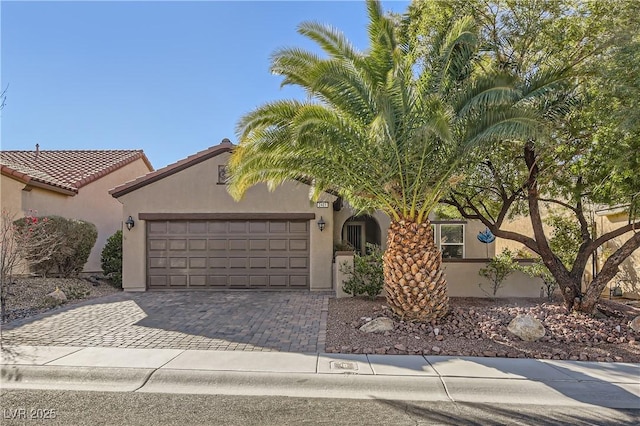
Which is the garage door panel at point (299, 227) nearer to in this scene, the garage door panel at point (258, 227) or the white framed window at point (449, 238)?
the garage door panel at point (258, 227)

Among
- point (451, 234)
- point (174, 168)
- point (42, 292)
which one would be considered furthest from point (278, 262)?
point (451, 234)

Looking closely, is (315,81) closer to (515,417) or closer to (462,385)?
(462,385)

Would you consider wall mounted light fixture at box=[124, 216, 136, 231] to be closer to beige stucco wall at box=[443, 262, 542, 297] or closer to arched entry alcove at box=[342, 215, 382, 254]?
arched entry alcove at box=[342, 215, 382, 254]

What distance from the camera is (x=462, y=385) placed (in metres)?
5.45

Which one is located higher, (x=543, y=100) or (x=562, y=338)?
(x=543, y=100)

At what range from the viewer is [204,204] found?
1362cm

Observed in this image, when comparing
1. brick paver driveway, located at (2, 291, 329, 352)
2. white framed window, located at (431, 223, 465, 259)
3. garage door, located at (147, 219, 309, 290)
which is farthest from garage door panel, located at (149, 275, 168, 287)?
white framed window, located at (431, 223, 465, 259)

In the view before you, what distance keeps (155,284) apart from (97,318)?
4401 mm

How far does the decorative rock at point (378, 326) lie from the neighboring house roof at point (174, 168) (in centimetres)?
825

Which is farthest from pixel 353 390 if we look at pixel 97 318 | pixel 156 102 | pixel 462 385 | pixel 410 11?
pixel 156 102

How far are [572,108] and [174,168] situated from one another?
39.1 ft

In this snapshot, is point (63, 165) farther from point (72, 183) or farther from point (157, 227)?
point (157, 227)

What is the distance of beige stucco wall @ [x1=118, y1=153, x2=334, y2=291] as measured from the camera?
1336 cm

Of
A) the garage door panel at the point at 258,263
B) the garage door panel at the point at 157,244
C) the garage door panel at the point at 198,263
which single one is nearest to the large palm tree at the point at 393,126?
the garage door panel at the point at 258,263
